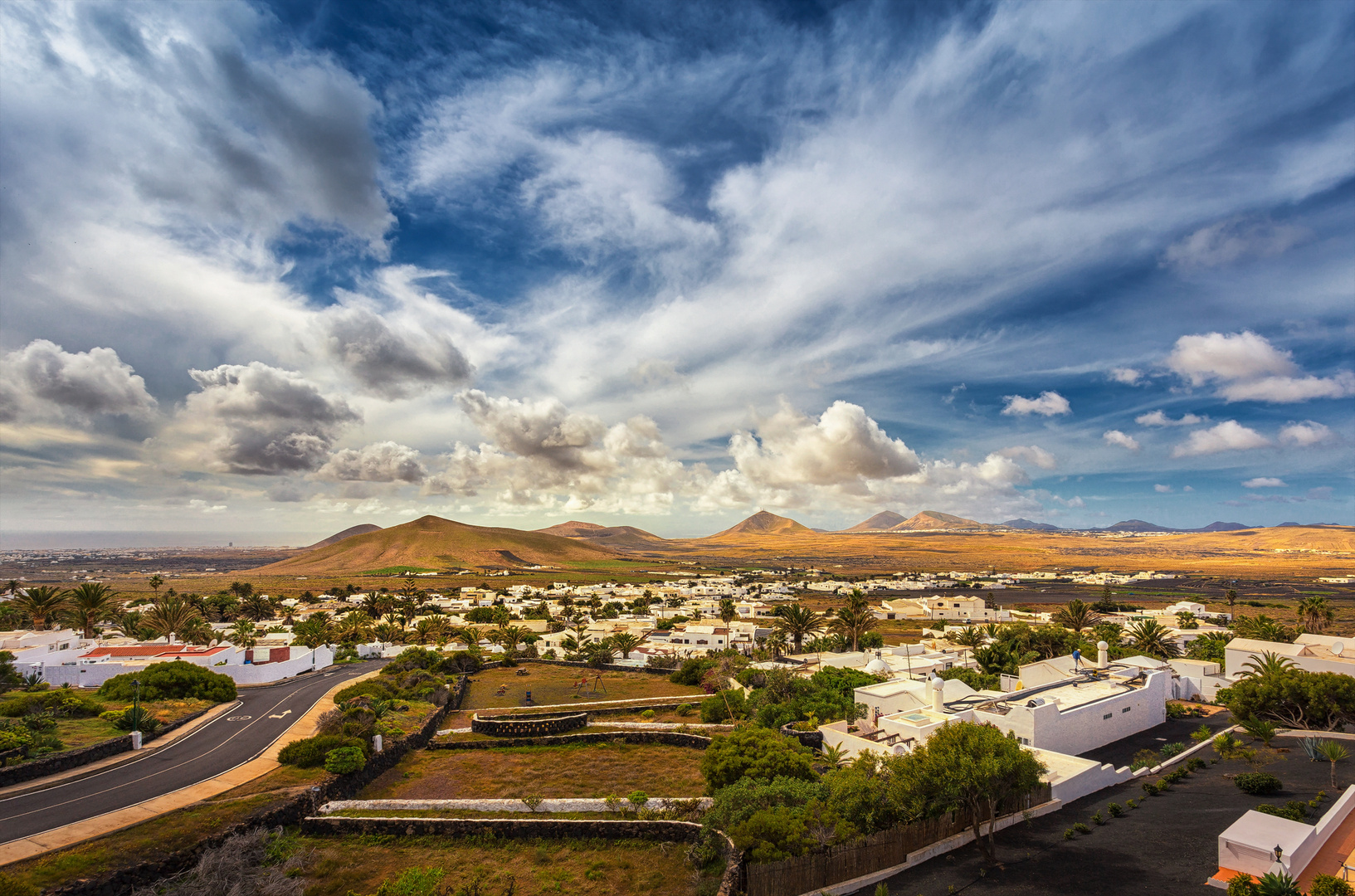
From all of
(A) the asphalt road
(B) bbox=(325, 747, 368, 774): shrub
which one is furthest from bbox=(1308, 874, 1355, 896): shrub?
(A) the asphalt road

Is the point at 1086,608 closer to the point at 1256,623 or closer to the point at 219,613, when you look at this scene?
the point at 1256,623

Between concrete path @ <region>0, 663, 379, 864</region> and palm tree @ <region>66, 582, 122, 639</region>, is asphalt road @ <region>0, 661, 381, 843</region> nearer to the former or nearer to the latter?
concrete path @ <region>0, 663, 379, 864</region>

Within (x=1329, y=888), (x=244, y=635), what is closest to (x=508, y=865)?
(x=1329, y=888)

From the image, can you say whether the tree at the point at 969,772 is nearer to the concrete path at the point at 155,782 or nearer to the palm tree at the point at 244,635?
the concrete path at the point at 155,782

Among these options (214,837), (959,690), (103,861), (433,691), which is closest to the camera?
(103,861)

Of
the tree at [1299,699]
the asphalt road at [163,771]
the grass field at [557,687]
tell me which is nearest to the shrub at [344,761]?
the asphalt road at [163,771]

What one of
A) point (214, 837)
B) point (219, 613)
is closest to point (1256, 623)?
point (214, 837)

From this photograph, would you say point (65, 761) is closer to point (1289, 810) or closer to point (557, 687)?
point (557, 687)
